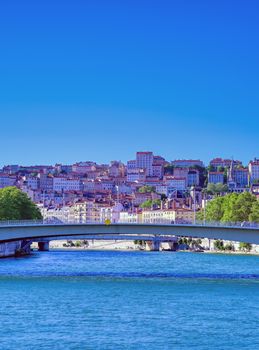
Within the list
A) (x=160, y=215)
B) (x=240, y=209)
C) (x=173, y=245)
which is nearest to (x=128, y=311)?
(x=240, y=209)

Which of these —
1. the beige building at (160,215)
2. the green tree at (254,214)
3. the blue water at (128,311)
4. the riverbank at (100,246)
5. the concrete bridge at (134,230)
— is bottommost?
the blue water at (128,311)

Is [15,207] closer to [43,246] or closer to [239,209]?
[239,209]

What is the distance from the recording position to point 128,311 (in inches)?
1447

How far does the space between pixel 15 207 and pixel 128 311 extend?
5024 cm

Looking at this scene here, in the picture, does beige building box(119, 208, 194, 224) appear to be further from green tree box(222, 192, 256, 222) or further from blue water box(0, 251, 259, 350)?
blue water box(0, 251, 259, 350)

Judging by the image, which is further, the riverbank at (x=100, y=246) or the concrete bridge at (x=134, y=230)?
the riverbank at (x=100, y=246)

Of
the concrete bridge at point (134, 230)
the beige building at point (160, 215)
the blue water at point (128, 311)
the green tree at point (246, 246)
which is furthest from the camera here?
the beige building at point (160, 215)

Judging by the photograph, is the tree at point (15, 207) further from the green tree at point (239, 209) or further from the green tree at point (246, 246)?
the green tree at point (246, 246)

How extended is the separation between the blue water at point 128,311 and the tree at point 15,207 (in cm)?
2716

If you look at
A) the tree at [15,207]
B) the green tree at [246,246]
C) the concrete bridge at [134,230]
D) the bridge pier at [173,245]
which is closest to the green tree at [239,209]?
the green tree at [246,246]

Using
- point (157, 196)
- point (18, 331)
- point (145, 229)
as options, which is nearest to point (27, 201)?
point (145, 229)

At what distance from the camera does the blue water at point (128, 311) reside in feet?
98.3

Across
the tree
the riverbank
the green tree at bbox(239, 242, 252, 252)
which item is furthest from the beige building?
the tree

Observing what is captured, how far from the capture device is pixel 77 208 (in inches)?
7382
